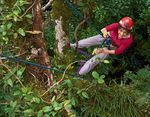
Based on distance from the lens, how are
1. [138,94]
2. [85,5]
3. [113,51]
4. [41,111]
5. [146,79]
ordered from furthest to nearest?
[85,5]
[113,51]
[146,79]
[138,94]
[41,111]

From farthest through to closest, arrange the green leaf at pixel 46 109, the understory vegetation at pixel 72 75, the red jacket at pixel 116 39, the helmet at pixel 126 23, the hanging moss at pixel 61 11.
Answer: the hanging moss at pixel 61 11
the red jacket at pixel 116 39
the helmet at pixel 126 23
the understory vegetation at pixel 72 75
the green leaf at pixel 46 109

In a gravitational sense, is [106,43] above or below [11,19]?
below

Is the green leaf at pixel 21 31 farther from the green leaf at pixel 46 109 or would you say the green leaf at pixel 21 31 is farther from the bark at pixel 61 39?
the bark at pixel 61 39

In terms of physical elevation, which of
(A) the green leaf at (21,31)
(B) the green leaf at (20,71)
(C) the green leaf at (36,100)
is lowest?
(C) the green leaf at (36,100)

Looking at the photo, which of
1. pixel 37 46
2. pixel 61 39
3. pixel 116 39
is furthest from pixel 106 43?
pixel 37 46

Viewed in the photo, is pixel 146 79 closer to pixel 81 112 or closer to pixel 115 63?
pixel 81 112

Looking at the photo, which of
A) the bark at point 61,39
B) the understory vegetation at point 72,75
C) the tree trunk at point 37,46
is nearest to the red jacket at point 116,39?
the understory vegetation at point 72,75

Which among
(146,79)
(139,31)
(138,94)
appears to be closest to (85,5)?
(139,31)

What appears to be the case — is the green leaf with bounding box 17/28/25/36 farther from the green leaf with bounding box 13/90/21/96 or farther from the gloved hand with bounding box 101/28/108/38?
the gloved hand with bounding box 101/28/108/38

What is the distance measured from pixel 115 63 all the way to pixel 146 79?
270cm

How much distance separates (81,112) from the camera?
4535mm

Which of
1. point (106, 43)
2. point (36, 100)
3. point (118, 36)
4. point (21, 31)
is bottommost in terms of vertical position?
point (106, 43)

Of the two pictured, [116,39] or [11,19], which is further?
[116,39]

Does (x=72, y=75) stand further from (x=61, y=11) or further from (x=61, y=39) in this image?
(x=61, y=11)
